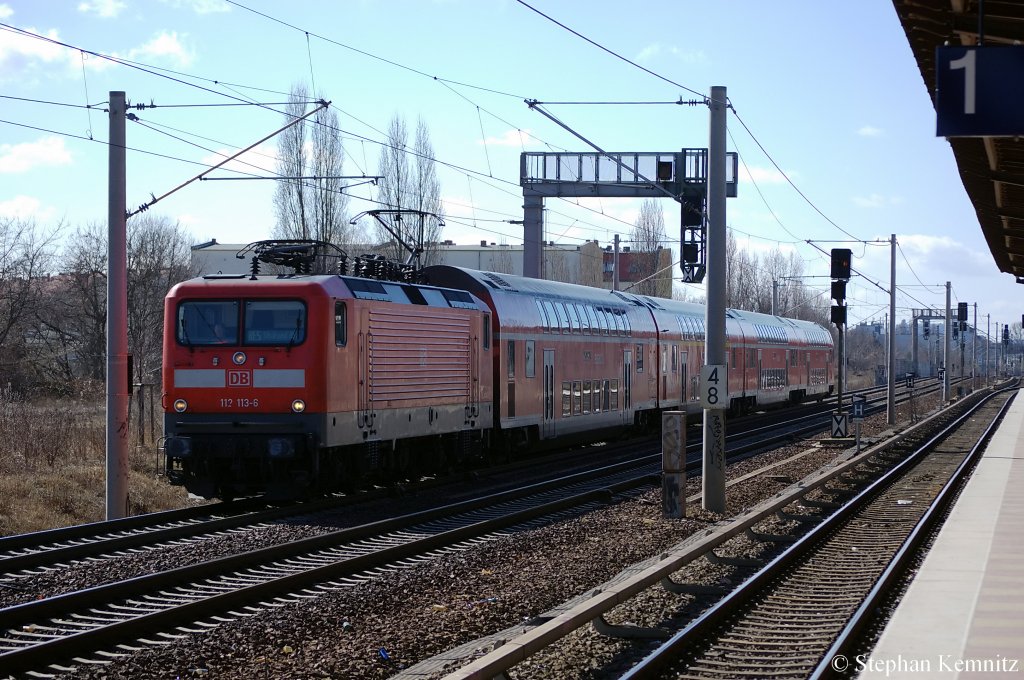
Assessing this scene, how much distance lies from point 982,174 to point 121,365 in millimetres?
11381

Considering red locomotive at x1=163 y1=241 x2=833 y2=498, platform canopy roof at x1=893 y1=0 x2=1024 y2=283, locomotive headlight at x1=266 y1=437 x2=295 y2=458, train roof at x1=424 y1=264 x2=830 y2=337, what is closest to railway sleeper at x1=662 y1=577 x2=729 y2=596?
platform canopy roof at x1=893 y1=0 x2=1024 y2=283

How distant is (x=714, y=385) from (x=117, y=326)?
315 inches

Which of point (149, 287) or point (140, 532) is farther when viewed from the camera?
point (149, 287)

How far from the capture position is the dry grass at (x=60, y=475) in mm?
16641

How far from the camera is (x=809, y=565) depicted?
12.7 m

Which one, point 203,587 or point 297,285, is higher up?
point 297,285

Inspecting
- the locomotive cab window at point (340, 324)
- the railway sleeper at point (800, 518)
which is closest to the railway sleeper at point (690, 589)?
the railway sleeper at point (800, 518)

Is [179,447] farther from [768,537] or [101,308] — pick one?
[101,308]

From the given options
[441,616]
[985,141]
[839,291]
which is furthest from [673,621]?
[839,291]

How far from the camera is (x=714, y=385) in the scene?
15.9m

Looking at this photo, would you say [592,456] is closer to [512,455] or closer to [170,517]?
[512,455]

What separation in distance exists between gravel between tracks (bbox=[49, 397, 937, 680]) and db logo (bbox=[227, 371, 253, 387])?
4292 millimetres

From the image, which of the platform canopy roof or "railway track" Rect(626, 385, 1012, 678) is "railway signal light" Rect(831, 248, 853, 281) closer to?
the platform canopy roof

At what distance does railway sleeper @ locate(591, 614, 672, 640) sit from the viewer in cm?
916
